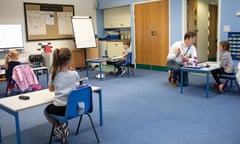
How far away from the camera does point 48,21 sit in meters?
7.88

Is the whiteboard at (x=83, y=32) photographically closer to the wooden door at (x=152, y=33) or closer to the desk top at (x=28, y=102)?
the wooden door at (x=152, y=33)

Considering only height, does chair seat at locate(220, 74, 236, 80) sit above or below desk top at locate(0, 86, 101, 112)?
below

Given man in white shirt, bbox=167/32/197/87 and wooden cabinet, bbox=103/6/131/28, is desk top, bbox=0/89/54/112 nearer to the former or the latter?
man in white shirt, bbox=167/32/197/87

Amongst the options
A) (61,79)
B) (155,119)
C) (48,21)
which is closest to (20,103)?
(61,79)

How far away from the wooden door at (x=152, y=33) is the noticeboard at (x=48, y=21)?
7.78 feet

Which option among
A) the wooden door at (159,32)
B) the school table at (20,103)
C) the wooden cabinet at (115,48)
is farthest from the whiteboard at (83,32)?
the school table at (20,103)

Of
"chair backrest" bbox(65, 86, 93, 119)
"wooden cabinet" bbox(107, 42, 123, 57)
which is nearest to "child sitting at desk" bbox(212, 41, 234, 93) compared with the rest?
"chair backrest" bbox(65, 86, 93, 119)

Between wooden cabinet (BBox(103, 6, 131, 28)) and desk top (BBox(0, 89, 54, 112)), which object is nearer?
desk top (BBox(0, 89, 54, 112))

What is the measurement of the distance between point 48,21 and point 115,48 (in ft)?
8.16

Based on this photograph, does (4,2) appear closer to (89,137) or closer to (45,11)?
(45,11)

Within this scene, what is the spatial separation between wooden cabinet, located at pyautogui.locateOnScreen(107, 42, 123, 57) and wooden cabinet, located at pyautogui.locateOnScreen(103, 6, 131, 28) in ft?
2.55

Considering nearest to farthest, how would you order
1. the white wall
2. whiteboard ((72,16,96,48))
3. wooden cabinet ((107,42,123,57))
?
1. the white wall
2. whiteboard ((72,16,96,48))
3. wooden cabinet ((107,42,123,57))

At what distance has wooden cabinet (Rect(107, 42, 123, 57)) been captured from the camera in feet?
28.7

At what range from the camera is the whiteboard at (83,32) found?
7.84m
